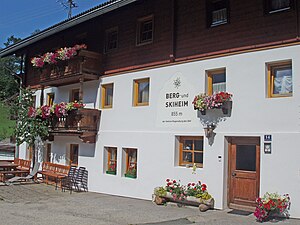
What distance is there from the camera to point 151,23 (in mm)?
14617

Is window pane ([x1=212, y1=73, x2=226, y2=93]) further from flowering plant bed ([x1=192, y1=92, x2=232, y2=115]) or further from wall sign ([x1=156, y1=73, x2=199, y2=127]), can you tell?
wall sign ([x1=156, y1=73, x2=199, y2=127])

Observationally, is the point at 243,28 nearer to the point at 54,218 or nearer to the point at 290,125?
the point at 290,125

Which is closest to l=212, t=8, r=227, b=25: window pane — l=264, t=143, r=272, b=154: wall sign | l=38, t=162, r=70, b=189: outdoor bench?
l=264, t=143, r=272, b=154: wall sign

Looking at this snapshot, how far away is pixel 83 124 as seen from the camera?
51.4 ft

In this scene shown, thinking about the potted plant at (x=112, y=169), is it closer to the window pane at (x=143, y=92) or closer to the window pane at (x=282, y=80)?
the window pane at (x=143, y=92)

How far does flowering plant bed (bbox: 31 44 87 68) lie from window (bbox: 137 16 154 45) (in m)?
2.47

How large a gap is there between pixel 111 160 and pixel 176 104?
4.23 m

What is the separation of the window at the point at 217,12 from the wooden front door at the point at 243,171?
3.65m

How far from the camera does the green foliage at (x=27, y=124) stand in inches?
701

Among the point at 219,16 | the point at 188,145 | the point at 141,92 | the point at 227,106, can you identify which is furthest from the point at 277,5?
the point at 141,92

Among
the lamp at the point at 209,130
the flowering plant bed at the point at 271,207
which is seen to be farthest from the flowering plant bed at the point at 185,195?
the flowering plant bed at the point at 271,207

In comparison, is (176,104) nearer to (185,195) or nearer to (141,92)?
(141,92)

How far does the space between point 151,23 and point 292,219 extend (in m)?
8.42

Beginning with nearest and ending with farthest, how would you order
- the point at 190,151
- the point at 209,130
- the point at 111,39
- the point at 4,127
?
the point at 209,130 < the point at 190,151 < the point at 111,39 < the point at 4,127
